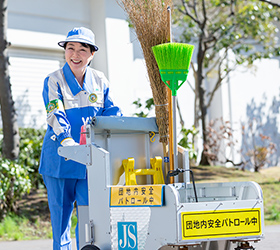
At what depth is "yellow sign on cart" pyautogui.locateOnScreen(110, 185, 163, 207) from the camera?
3277mm

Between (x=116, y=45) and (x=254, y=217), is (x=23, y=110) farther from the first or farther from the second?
(x=254, y=217)

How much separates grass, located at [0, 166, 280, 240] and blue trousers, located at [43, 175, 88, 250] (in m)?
2.96

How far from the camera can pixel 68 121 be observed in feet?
13.1

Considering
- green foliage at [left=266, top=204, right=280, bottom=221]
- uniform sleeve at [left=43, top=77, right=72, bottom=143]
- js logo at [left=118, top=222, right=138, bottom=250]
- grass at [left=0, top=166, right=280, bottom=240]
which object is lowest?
green foliage at [left=266, top=204, right=280, bottom=221]

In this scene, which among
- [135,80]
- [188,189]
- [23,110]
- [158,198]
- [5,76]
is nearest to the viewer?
[158,198]

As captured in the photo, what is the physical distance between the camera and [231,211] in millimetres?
3262

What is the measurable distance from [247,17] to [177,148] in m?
7.09

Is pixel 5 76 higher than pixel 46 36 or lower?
lower

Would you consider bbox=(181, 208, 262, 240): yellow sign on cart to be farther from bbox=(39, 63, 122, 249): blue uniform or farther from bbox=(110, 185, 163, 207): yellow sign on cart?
bbox=(39, 63, 122, 249): blue uniform

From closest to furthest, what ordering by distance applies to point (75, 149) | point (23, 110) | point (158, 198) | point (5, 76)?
point (158, 198) → point (75, 149) → point (5, 76) → point (23, 110)

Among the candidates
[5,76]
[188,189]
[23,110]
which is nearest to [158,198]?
[188,189]

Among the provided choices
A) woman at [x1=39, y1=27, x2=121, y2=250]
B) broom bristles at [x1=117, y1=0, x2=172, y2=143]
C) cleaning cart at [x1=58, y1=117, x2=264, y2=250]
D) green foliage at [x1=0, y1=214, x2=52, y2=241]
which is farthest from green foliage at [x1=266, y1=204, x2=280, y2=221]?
woman at [x1=39, y1=27, x2=121, y2=250]

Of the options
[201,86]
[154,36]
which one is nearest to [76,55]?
[154,36]

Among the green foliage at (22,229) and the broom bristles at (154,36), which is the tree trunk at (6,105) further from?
the broom bristles at (154,36)
